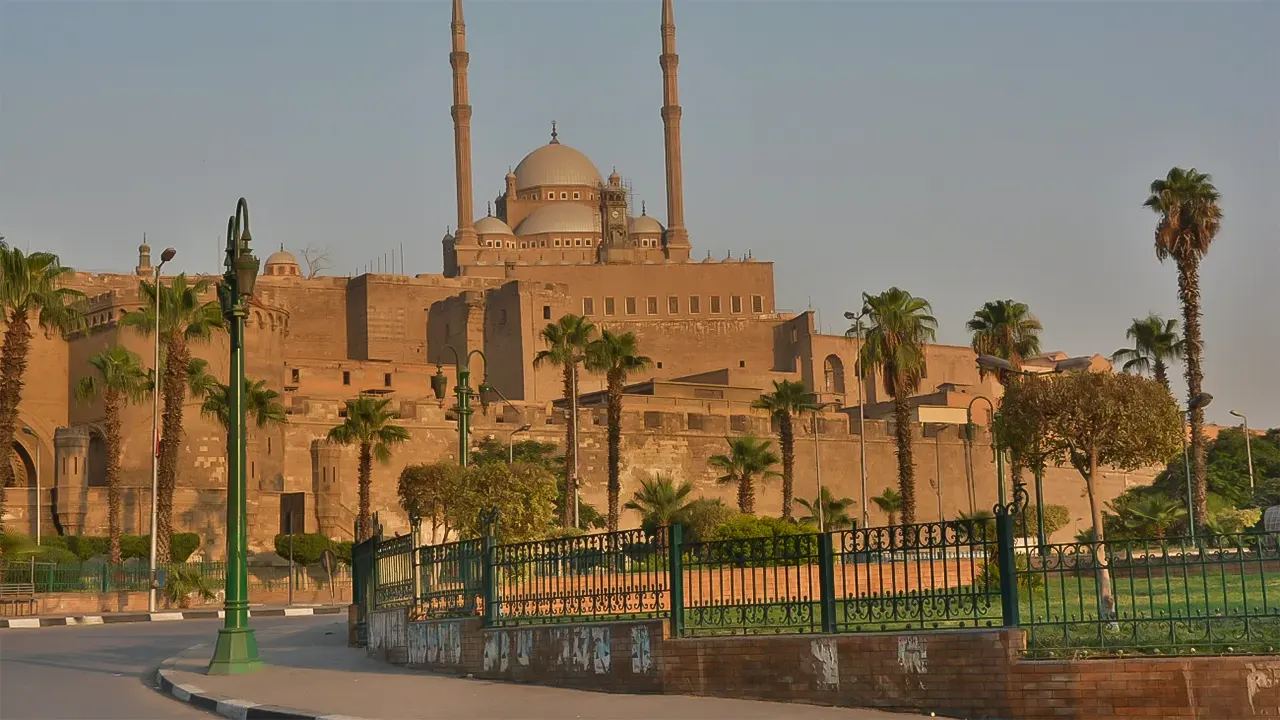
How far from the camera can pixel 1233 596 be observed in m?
15.6

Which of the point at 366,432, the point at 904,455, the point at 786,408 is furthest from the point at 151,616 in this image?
the point at 786,408

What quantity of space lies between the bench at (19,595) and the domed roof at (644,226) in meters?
60.9

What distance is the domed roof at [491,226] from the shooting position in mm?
88338

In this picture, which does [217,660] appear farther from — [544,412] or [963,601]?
[544,412]

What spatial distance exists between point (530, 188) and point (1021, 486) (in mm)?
82809

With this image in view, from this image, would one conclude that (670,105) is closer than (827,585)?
No

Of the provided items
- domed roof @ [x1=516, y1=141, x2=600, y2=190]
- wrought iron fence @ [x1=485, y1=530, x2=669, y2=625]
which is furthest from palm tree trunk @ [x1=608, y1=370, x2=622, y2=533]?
domed roof @ [x1=516, y1=141, x2=600, y2=190]

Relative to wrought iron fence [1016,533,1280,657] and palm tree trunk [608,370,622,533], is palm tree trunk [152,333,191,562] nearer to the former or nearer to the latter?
palm tree trunk [608,370,622,533]

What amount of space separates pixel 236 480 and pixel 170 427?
22.6 meters

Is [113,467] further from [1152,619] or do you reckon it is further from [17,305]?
[1152,619]

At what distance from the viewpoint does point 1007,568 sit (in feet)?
33.2

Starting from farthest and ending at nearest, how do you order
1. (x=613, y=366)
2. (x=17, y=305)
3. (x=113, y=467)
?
(x=613, y=366)
(x=113, y=467)
(x=17, y=305)

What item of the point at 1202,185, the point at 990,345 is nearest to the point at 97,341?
the point at 990,345

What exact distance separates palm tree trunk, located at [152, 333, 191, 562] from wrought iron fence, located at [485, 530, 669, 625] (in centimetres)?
2433
